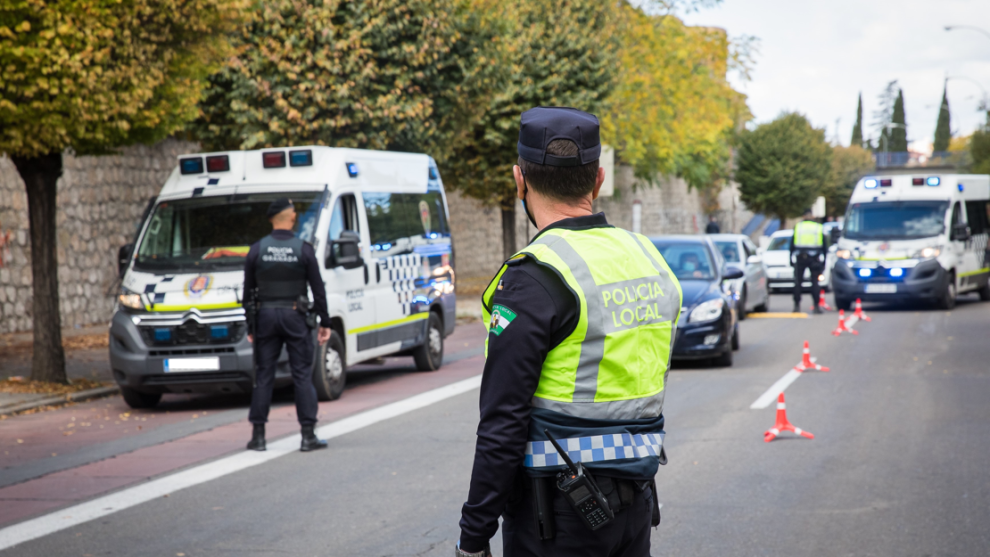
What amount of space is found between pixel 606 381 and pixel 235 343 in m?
7.89

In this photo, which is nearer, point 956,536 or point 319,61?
point 956,536

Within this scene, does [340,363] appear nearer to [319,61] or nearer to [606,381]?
[319,61]

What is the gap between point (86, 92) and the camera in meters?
10.4

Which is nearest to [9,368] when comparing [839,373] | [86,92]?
[86,92]

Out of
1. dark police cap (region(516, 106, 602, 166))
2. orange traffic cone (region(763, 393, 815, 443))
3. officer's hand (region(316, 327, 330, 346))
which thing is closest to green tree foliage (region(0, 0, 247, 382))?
officer's hand (region(316, 327, 330, 346))

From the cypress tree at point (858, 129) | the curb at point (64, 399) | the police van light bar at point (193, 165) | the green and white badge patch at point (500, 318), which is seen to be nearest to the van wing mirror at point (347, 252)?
the police van light bar at point (193, 165)

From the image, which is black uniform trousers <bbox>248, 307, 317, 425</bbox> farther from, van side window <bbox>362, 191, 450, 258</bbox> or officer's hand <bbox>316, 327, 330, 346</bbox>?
van side window <bbox>362, 191, 450, 258</bbox>

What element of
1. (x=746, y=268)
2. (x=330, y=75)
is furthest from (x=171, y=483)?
(x=746, y=268)

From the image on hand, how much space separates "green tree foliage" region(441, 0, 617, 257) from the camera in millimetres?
22953

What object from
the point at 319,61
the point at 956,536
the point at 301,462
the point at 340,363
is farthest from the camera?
the point at 319,61

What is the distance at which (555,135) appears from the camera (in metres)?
2.60

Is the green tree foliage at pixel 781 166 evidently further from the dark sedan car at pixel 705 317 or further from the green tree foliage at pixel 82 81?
the green tree foliage at pixel 82 81

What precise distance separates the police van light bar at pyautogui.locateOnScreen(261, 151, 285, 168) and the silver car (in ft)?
34.3

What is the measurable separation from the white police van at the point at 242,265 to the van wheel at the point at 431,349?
92 millimetres
